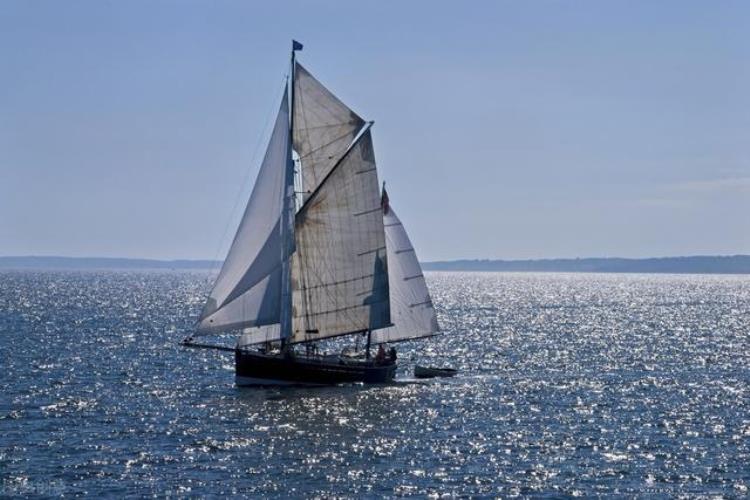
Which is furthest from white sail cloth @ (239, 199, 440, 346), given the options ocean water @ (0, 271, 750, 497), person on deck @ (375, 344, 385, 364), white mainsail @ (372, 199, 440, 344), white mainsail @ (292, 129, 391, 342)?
white mainsail @ (292, 129, 391, 342)

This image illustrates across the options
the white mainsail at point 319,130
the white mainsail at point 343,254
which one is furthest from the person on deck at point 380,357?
the white mainsail at point 319,130

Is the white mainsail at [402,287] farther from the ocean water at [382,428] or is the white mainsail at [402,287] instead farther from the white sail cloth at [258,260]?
the white sail cloth at [258,260]

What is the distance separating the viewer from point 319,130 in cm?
8081

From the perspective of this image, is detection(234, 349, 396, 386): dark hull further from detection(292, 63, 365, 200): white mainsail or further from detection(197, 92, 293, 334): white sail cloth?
detection(292, 63, 365, 200): white mainsail

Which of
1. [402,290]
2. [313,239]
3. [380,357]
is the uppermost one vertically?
[313,239]

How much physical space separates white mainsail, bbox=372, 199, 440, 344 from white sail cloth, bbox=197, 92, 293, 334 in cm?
1230

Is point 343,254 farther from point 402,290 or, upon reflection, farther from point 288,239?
point 402,290

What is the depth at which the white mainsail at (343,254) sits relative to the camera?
81312mm

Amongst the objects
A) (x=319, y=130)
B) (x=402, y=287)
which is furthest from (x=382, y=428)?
(x=402, y=287)

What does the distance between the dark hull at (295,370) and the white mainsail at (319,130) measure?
440 inches

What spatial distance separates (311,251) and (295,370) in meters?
8.11

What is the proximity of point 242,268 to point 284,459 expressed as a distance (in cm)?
2343

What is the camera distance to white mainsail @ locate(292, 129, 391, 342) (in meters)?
81.3

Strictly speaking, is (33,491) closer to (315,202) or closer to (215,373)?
(315,202)
